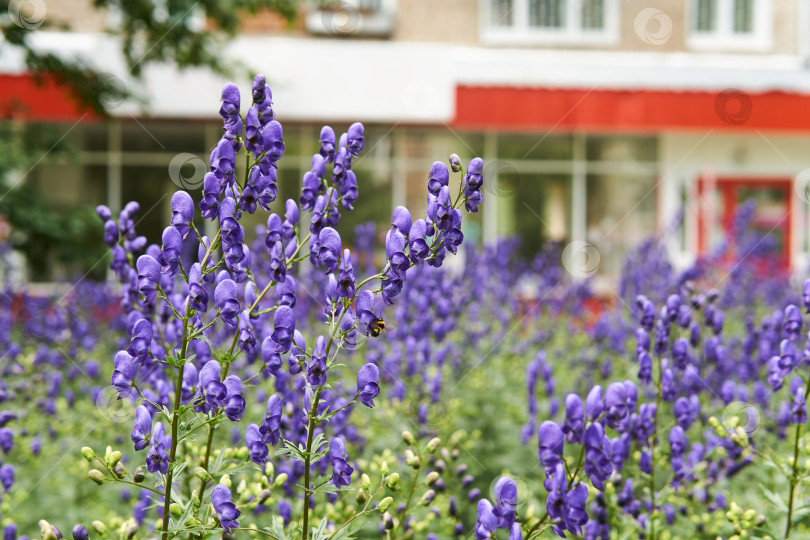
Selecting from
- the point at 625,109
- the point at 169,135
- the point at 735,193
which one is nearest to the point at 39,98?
the point at 169,135

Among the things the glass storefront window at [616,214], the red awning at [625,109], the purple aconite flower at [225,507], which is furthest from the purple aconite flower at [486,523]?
the glass storefront window at [616,214]

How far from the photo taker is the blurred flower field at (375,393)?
2.00 m

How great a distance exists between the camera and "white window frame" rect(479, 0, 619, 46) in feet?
58.3

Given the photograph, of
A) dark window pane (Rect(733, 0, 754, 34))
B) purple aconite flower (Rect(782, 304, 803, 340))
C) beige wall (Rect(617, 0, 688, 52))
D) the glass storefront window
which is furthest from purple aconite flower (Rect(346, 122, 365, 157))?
dark window pane (Rect(733, 0, 754, 34))

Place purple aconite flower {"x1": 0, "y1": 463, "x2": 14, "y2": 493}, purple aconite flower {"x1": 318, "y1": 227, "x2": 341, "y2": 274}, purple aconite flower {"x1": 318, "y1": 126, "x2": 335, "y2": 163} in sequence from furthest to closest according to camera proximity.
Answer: purple aconite flower {"x1": 0, "y1": 463, "x2": 14, "y2": 493} < purple aconite flower {"x1": 318, "y1": 126, "x2": 335, "y2": 163} < purple aconite flower {"x1": 318, "y1": 227, "x2": 341, "y2": 274}

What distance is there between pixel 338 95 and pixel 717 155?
810 cm

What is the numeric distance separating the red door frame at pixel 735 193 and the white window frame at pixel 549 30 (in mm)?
3850

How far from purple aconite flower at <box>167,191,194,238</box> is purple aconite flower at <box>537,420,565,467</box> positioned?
1.00 metres

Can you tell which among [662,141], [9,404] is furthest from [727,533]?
[662,141]

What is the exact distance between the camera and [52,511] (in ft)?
13.9

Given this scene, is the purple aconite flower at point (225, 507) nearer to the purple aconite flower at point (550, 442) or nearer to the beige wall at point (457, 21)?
the purple aconite flower at point (550, 442)

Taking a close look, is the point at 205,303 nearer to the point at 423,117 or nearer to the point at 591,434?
the point at 591,434

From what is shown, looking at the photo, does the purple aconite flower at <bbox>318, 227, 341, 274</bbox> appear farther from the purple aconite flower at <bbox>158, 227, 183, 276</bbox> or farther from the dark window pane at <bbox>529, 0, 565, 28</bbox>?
the dark window pane at <bbox>529, 0, 565, 28</bbox>

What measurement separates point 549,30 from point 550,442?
1752 centimetres
